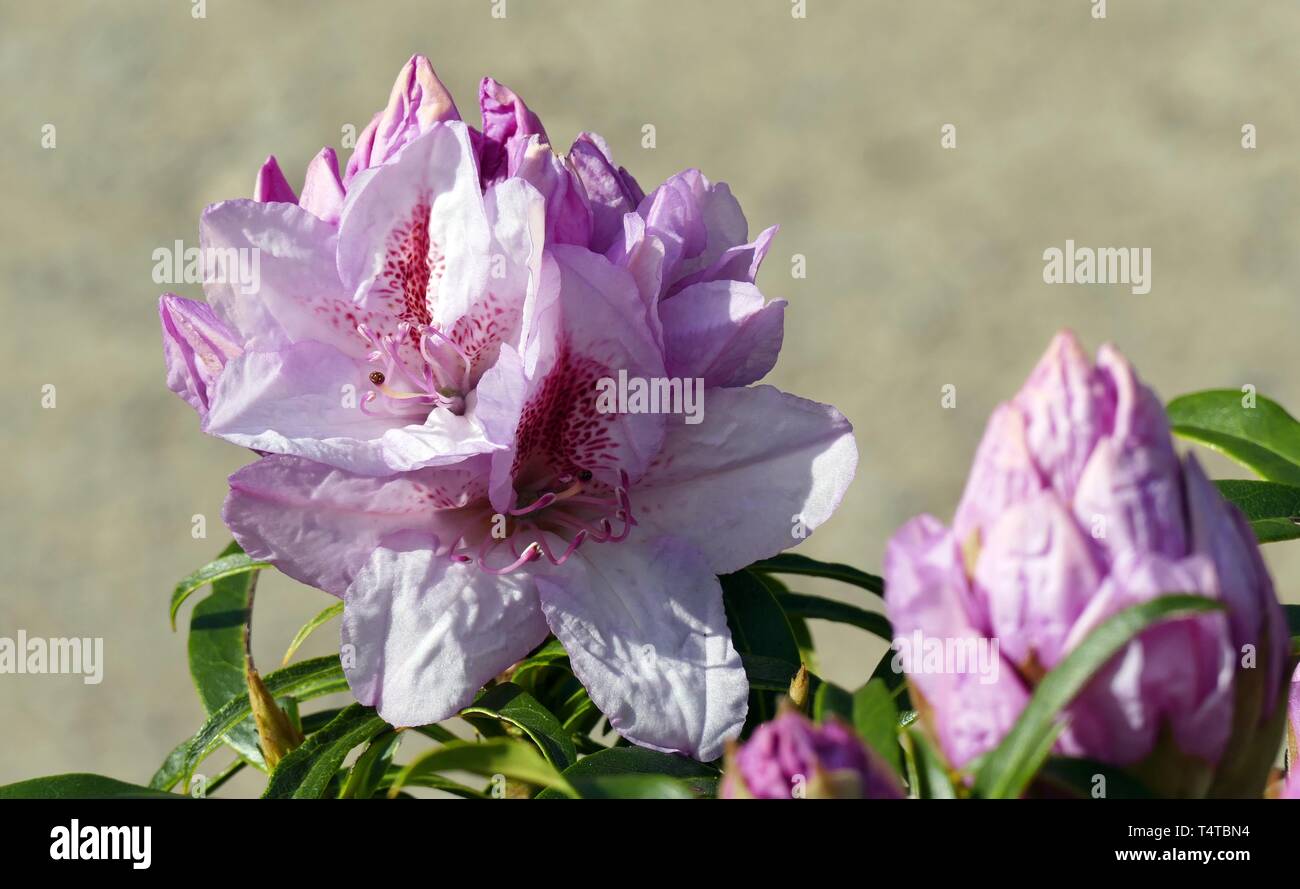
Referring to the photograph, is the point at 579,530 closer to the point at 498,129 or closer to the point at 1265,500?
the point at 498,129

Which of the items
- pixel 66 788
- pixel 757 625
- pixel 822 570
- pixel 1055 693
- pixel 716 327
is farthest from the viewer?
pixel 822 570

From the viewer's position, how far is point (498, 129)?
75 cm

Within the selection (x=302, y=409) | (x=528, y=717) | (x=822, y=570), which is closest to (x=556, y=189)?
(x=302, y=409)

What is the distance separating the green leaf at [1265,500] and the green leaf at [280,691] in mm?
547

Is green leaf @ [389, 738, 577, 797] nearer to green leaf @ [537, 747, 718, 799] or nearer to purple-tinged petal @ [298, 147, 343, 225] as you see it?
green leaf @ [537, 747, 718, 799]

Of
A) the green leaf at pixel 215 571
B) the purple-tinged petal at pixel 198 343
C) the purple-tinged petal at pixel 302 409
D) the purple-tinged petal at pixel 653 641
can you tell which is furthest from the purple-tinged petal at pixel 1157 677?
the green leaf at pixel 215 571

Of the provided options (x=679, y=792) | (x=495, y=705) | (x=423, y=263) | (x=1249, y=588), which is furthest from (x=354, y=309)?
(x=1249, y=588)

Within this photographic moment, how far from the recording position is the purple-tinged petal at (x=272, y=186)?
0.77m

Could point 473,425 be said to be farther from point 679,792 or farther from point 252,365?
point 679,792

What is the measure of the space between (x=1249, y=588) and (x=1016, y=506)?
7 cm

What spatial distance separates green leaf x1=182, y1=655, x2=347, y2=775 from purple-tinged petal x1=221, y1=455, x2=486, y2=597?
166mm

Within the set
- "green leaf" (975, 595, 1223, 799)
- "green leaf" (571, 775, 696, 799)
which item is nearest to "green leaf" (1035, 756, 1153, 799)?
"green leaf" (975, 595, 1223, 799)

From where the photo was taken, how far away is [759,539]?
75 cm

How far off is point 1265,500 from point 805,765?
570mm
